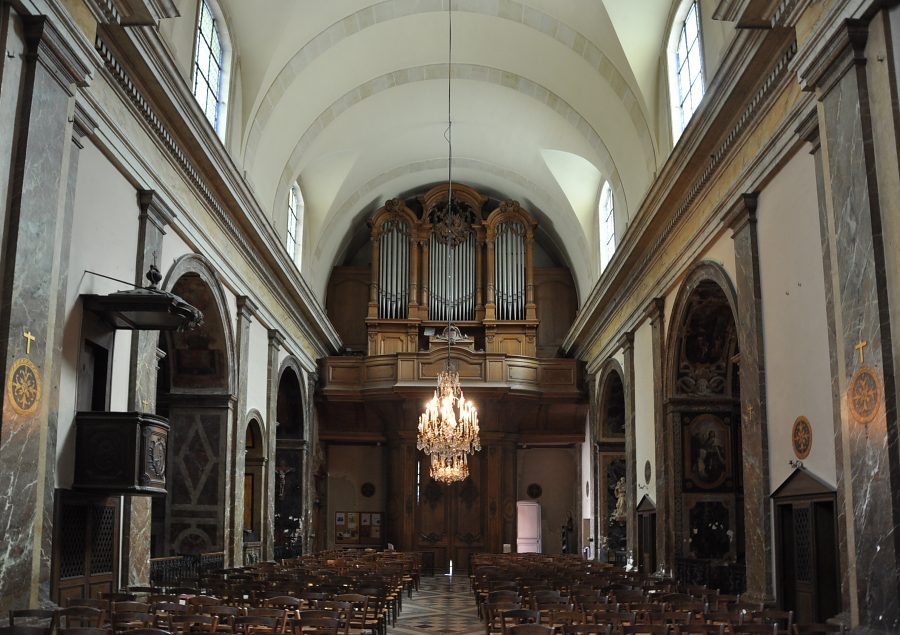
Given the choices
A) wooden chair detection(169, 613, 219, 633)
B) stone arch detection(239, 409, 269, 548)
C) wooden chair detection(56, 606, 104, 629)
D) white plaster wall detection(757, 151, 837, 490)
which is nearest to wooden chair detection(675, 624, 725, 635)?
white plaster wall detection(757, 151, 837, 490)

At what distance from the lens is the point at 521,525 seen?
97.6 ft

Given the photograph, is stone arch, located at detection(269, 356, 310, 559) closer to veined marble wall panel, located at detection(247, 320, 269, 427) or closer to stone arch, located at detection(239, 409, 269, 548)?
veined marble wall panel, located at detection(247, 320, 269, 427)

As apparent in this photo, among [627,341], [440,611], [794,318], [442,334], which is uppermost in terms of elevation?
[442,334]

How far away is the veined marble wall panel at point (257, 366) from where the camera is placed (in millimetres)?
18125

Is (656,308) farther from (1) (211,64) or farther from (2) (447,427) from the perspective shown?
(1) (211,64)

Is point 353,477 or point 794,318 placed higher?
point 794,318

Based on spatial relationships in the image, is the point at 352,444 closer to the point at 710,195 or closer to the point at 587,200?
the point at 587,200

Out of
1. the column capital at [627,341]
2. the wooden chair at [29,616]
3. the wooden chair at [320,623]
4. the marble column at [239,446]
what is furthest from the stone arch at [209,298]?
the column capital at [627,341]

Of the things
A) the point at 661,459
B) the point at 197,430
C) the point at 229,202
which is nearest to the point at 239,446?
the point at 197,430

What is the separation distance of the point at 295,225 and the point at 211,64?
8.38 metres

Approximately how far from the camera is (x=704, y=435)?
15805mm

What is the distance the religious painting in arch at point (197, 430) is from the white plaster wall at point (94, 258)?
3936mm

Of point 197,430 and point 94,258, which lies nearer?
point 94,258

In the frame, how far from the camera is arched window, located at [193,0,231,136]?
14.3m
